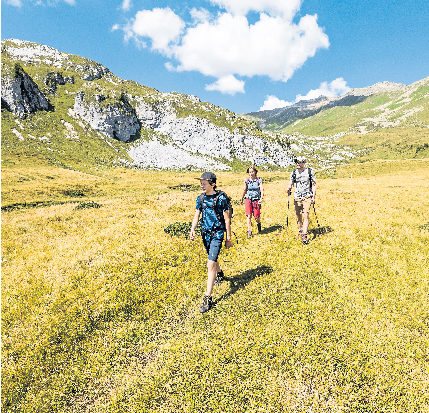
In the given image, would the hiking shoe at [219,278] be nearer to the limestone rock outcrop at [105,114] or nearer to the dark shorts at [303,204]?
the dark shorts at [303,204]

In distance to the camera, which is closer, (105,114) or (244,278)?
(244,278)

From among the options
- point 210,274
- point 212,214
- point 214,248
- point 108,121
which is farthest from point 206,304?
point 108,121

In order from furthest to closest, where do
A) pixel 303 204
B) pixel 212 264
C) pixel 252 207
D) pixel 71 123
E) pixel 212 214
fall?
pixel 71 123 → pixel 252 207 → pixel 303 204 → pixel 212 214 → pixel 212 264

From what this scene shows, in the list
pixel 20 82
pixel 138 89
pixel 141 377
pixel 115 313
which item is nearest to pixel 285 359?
pixel 141 377

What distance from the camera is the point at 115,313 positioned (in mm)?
7523

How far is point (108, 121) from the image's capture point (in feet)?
429

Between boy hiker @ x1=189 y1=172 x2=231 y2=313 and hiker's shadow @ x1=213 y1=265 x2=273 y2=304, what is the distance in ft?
3.17

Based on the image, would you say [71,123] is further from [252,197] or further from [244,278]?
[244,278]

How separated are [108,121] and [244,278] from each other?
479ft

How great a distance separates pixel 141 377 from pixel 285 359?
3415mm

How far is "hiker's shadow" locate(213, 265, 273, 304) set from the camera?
8230 mm

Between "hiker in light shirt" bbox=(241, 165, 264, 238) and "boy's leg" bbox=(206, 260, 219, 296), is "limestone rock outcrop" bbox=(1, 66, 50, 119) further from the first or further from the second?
"boy's leg" bbox=(206, 260, 219, 296)

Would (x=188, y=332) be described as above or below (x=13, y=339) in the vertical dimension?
below

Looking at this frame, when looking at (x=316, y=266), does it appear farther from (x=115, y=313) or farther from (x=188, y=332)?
(x=115, y=313)
